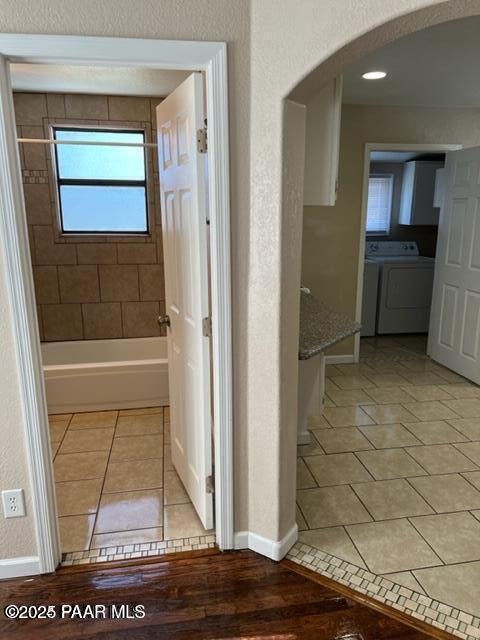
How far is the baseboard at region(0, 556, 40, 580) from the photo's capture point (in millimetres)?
1930

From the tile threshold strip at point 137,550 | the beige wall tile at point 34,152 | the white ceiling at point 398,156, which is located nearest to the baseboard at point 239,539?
the tile threshold strip at point 137,550

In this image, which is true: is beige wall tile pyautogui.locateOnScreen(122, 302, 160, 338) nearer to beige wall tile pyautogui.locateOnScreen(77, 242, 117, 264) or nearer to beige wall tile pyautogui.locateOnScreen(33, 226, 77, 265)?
beige wall tile pyautogui.locateOnScreen(77, 242, 117, 264)

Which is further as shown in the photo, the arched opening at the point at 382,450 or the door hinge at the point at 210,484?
the door hinge at the point at 210,484

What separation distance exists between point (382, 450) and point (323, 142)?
1938 mm

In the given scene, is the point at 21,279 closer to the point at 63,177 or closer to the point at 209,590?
the point at 209,590

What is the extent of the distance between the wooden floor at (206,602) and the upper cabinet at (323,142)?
66.5 inches

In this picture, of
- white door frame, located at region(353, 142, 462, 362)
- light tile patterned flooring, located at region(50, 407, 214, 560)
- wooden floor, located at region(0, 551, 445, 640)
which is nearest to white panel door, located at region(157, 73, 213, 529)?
light tile patterned flooring, located at region(50, 407, 214, 560)

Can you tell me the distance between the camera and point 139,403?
3561 millimetres

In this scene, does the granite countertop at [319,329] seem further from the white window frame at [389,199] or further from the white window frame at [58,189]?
the white window frame at [389,199]

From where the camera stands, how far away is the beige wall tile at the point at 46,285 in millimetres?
3924

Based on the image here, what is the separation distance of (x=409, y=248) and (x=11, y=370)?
18.0 feet

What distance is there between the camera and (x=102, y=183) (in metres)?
3.95

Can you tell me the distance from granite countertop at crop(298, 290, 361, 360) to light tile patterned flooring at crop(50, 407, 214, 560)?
1.02m

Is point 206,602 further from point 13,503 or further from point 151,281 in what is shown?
point 151,281
